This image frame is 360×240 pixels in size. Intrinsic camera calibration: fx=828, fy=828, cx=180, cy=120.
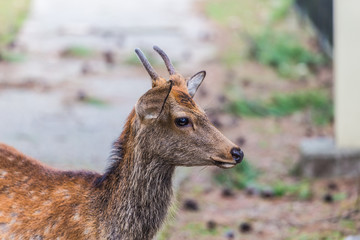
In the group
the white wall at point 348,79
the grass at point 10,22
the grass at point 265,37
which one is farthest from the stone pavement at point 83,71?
the white wall at point 348,79

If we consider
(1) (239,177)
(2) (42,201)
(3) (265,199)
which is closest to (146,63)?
(2) (42,201)

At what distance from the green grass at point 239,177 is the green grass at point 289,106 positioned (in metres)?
1.63

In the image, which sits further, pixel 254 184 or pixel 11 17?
pixel 11 17

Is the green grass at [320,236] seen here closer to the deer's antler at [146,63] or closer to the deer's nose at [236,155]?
the deer's nose at [236,155]

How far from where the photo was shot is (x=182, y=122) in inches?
177

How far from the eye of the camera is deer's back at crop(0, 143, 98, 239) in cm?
455

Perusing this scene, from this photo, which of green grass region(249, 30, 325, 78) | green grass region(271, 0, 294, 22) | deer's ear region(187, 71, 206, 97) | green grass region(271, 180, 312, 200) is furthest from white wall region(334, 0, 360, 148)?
green grass region(271, 0, 294, 22)

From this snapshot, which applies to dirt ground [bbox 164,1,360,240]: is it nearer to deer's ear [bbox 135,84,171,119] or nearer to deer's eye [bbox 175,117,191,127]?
deer's eye [bbox 175,117,191,127]

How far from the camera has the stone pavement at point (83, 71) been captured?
347 inches

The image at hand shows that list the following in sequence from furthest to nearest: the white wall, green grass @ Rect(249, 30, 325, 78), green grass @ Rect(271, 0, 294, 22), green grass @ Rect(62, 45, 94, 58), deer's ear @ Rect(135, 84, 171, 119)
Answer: green grass @ Rect(271, 0, 294, 22) → green grass @ Rect(62, 45, 94, 58) → green grass @ Rect(249, 30, 325, 78) → the white wall → deer's ear @ Rect(135, 84, 171, 119)

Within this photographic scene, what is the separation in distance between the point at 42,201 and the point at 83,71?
6.78 metres

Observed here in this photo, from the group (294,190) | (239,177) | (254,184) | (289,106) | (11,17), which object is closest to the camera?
(294,190)

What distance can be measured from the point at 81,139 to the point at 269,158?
79.4 inches

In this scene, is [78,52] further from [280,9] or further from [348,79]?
[348,79]
